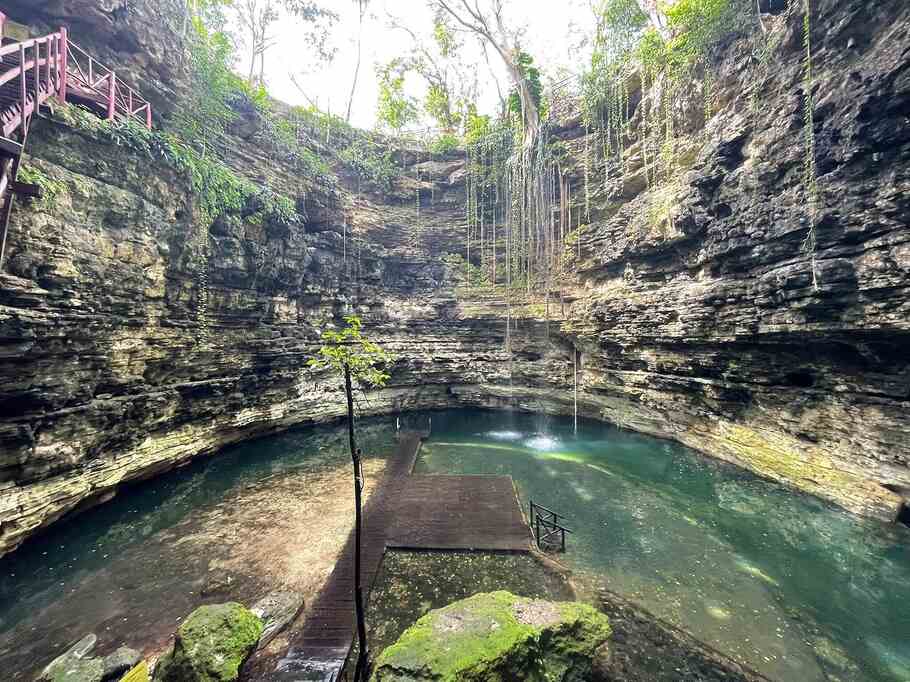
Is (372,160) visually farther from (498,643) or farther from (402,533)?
(498,643)

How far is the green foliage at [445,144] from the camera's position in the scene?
77.4ft

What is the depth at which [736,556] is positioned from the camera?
7551 mm

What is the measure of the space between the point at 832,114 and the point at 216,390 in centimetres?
2111

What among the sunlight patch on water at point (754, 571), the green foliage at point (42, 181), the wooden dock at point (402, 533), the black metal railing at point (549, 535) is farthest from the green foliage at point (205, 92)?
the sunlight patch on water at point (754, 571)

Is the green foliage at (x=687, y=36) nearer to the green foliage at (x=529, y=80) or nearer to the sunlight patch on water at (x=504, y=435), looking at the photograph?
the green foliage at (x=529, y=80)

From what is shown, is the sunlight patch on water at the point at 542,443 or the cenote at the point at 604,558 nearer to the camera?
the cenote at the point at 604,558

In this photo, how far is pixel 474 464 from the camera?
12.9 metres

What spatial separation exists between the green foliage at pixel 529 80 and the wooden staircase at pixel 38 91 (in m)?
16.4

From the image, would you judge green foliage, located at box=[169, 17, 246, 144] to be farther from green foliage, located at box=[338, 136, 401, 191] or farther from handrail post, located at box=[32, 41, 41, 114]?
green foliage, located at box=[338, 136, 401, 191]

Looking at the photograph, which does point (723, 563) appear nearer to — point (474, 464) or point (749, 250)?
point (474, 464)

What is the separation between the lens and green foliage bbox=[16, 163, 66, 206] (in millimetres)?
7664

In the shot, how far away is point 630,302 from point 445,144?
17.0 meters

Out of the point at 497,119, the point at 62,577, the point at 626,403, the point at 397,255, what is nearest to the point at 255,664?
the point at 62,577

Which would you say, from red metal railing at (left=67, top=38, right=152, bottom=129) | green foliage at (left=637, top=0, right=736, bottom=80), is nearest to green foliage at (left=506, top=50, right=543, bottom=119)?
green foliage at (left=637, top=0, right=736, bottom=80)
